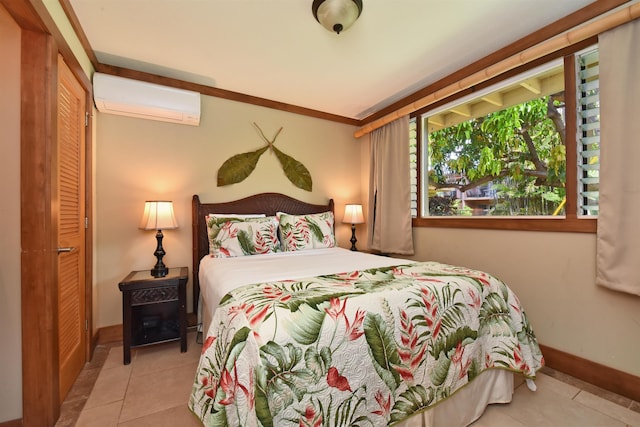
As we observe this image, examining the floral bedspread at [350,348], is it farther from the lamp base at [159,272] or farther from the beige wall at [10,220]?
the lamp base at [159,272]

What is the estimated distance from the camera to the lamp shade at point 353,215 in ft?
11.8

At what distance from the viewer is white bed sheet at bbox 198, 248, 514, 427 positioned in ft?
4.65

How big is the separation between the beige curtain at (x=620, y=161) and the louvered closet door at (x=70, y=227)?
329 cm

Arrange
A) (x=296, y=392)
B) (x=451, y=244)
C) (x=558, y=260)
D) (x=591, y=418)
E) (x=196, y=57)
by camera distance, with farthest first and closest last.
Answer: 1. (x=451, y=244)
2. (x=196, y=57)
3. (x=558, y=260)
4. (x=591, y=418)
5. (x=296, y=392)

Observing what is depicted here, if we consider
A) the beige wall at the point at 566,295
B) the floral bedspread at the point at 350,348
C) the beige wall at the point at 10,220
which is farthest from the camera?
the beige wall at the point at 566,295

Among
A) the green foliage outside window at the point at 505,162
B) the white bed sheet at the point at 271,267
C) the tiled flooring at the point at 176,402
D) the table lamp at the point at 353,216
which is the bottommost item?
the tiled flooring at the point at 176,402

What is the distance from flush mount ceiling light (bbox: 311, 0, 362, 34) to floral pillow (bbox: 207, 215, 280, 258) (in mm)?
1744

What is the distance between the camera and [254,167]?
3.23 m

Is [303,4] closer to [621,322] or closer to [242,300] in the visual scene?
[242,300]

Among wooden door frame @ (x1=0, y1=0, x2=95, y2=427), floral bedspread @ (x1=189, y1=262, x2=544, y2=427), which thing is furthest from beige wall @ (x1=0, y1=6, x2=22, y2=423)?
floral bedspread @ (x1=189, y1=262, x2=544, y2=427)

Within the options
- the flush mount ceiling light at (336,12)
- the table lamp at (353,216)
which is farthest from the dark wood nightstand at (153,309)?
the flush mount ceiling light at (336,12)

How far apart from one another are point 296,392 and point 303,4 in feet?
7.04

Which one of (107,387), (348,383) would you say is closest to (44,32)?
(107,387)

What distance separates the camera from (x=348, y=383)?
112 centimetres
